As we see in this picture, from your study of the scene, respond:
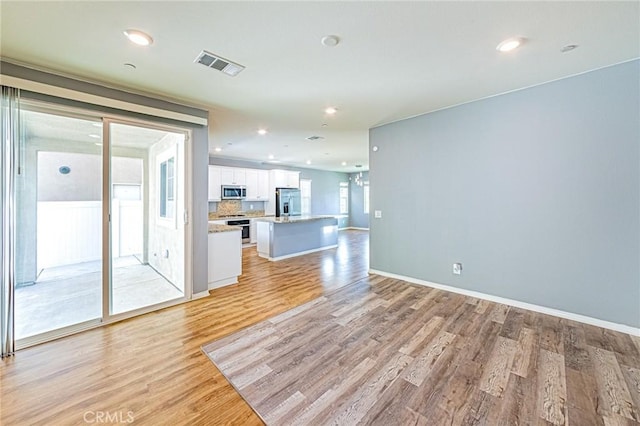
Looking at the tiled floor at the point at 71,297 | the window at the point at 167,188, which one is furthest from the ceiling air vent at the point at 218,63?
the tiled floor at the point at 71,297

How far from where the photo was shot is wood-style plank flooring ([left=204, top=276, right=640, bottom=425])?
161 centimetres

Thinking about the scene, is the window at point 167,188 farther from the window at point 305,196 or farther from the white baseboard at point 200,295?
the window at point 305,196

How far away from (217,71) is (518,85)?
11.5ft

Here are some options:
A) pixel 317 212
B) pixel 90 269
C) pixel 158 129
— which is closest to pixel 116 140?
pixel 158 129

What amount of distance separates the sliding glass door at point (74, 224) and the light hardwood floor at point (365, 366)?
433 millimetres

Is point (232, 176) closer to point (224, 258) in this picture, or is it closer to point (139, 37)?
point (224, 258)

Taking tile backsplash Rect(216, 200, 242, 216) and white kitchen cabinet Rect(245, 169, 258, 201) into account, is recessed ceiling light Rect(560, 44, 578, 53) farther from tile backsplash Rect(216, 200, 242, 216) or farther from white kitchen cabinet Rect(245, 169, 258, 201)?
tile backsplash Rect(216, 200, 242, 216)

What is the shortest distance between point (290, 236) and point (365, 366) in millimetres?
4340

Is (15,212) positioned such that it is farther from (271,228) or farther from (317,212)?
(317,212)

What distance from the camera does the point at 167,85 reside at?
9.43 feet

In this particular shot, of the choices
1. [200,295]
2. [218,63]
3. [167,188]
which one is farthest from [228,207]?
[218,63]

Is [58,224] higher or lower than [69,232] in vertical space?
higher

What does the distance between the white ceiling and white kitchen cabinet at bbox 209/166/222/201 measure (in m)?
3.79

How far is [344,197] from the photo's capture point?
11922mm
